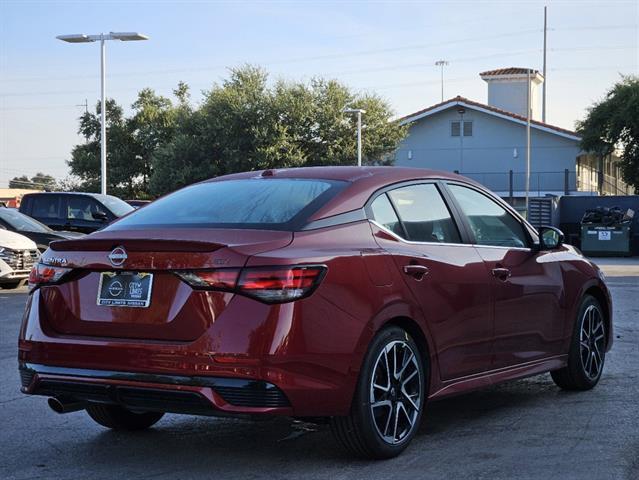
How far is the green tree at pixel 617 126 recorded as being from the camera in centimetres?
4702

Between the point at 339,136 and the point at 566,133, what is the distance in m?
11.8

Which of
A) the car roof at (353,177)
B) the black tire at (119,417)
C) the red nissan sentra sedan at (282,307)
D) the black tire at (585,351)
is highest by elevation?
the car roof at (353,177)

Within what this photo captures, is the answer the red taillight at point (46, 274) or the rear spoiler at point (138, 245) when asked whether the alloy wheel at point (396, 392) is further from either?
the red taillight at point (46, 274)

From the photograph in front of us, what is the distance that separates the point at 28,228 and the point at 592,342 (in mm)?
13387

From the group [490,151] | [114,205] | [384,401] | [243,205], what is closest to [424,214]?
[243,205]

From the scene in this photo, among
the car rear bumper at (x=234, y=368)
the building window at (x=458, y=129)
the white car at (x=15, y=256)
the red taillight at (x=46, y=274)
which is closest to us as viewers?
the car rear bumper at (x=234, y=368)

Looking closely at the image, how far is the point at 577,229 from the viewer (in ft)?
117

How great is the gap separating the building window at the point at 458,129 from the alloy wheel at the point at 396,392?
49.3 metres

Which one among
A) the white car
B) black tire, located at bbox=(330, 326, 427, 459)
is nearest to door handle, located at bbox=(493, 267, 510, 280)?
black tire, located at bbox=(330, 326, 427, 459)

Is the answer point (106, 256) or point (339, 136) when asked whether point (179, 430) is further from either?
point (339, 136)

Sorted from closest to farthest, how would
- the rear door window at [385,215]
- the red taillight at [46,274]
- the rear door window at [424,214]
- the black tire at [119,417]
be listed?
the red taillight at [46,274]
the rear door window at [385,215]
the rear door window at [424,214]
the black tire at [119,417]

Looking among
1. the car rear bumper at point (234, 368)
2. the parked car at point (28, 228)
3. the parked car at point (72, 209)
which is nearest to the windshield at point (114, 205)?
the parked car at point (72, 209)

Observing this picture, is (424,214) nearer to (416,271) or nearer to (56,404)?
(416,271)

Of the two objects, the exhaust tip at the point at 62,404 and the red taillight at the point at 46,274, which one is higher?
the red taillight at the point at 46,274
